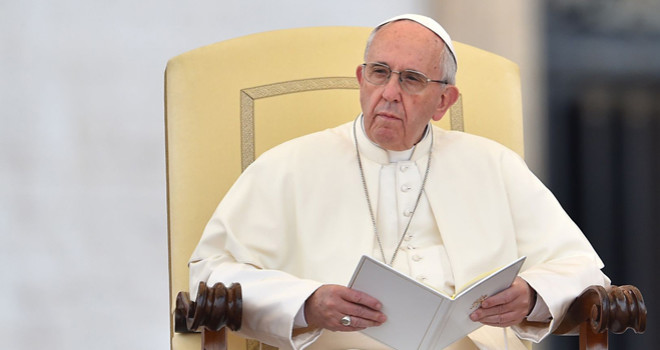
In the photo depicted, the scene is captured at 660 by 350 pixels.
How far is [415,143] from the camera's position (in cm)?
333

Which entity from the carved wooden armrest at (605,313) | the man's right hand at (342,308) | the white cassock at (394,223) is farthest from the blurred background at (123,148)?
the man's right hand at (342,308)

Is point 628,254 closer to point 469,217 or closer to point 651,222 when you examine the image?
point 651,222

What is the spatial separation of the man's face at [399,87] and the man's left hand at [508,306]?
68 cm

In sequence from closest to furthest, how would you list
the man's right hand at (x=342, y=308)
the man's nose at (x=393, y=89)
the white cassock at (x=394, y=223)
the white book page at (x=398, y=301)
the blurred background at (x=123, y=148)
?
the white book page at (x=398, y=301) → the man's right hand at (x=342, y=308) → the white cassock at (x=394, y=223) → the man's nose at (x=393, y=89) → the blurred background at (x=123, y=148)

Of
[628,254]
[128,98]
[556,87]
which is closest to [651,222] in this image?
[628,254]

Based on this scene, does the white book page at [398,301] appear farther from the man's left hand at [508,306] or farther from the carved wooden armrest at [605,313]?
the carved wooden armrest at [605,313]

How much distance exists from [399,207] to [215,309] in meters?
0.93

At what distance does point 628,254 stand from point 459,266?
1866 millimetres

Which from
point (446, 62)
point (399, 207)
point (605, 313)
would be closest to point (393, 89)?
point (446, 62)

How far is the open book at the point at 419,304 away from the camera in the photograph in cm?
238

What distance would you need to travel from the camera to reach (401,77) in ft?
10.2

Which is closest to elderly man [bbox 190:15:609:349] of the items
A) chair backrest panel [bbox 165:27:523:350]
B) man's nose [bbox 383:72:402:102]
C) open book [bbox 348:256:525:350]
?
man's nose [bbox 383:72:402:102]

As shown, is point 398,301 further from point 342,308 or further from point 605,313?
point 605,313

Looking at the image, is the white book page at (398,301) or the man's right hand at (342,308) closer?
the white book page at (398,301)
